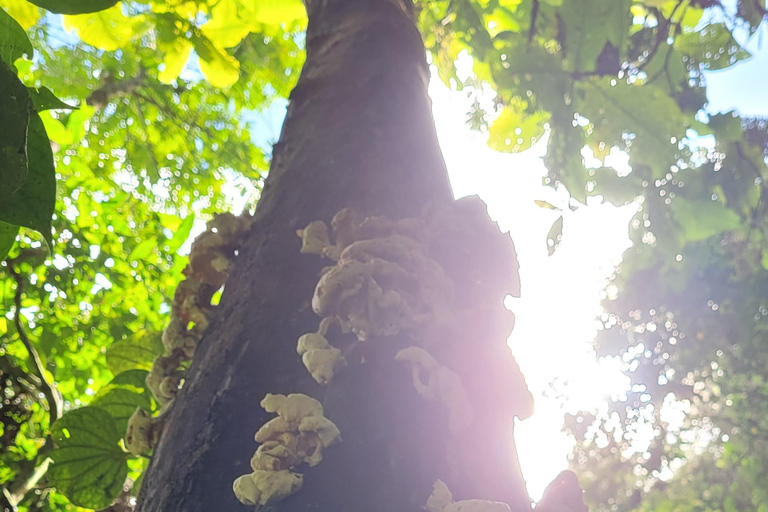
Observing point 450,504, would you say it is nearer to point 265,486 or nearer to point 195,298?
point 265,486

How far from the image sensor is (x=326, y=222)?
882mm

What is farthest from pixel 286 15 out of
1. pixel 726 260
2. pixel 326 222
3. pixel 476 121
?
pixel 726 260

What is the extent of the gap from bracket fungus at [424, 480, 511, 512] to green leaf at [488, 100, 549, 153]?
177cm

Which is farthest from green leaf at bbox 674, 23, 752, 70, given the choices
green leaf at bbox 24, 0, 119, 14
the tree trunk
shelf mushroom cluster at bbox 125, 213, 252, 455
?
green leaf at bbox 24, 0, 119, 14

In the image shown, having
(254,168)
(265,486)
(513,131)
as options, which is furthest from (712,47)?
(254,168)

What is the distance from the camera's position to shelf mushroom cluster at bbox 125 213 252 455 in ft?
3.19

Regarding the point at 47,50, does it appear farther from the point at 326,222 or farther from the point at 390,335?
the point at 390,335

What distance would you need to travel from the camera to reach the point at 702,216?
1.97 m

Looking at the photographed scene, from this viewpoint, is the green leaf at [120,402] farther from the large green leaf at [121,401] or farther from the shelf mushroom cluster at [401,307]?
the shelf mushroom cluster at [401,307]

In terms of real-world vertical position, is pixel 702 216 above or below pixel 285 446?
above

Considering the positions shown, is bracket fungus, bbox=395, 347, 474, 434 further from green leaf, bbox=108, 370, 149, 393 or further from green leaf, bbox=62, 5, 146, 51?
green leaf, bbox=62, 5, 146, 51

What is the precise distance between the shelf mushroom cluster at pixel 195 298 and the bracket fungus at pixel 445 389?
→ 506 mm

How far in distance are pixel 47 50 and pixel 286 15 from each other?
10.2 feet

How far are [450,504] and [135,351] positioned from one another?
1.24 metres
